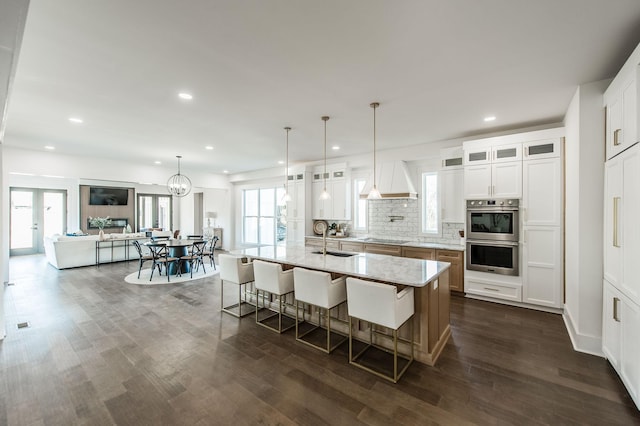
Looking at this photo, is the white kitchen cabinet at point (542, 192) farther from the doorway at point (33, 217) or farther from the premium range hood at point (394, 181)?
the doorway at point (33, 217)

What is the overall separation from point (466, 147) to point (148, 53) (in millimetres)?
4564

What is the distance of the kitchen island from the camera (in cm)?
266

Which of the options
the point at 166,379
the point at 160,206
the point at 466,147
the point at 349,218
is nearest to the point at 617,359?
the point at 466,147

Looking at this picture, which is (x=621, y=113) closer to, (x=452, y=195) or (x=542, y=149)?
(x=542, y=149)

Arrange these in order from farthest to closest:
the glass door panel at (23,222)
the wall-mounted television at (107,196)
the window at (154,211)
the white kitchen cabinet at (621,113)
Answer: the window at (154,211) < the wall-mounted television at (107,196) < the glass door panel at (23,222) < the white kitchen cabinet at (621,113)

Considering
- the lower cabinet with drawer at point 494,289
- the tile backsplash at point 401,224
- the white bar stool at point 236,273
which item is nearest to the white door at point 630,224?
the lower cabinet with drawer at point 494,289

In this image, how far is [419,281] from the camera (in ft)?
7.98

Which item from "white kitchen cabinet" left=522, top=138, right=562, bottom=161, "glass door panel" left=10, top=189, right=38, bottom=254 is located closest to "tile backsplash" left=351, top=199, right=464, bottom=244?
"white kitchen cabinet" left=522, top=138, right=562, bottom=161

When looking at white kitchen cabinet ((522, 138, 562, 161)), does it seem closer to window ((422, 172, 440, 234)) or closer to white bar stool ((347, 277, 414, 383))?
window ((422, 172, 440, 234))

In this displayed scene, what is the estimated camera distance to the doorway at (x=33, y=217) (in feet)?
29.8

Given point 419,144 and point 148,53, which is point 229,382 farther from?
point 419,144

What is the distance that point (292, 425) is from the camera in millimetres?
1912

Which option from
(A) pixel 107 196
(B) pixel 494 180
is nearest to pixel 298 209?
(B) pixel 494 180

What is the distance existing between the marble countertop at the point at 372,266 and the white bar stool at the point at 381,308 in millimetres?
133
